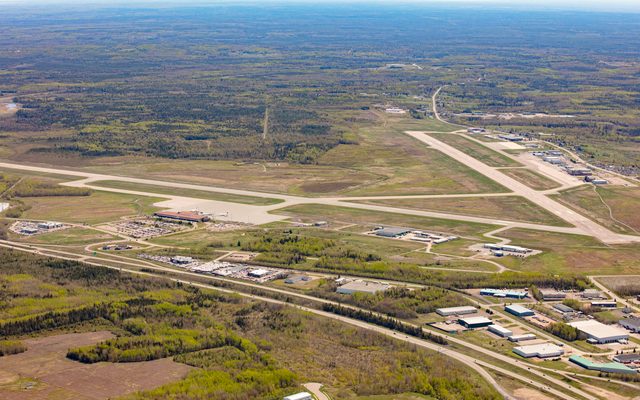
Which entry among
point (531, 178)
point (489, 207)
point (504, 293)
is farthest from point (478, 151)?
point (504, 293)

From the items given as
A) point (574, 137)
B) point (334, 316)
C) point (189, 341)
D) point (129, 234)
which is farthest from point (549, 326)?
point (574, 137)

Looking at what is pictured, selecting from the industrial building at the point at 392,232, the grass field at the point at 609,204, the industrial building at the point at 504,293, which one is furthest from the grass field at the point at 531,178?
the industrial building at the point at 504,293

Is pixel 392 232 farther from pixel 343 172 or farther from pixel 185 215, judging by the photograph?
pixel 343 172

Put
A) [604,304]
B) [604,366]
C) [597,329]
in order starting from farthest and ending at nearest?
1. [604,304]
2. [597,329]
3. [604,366]

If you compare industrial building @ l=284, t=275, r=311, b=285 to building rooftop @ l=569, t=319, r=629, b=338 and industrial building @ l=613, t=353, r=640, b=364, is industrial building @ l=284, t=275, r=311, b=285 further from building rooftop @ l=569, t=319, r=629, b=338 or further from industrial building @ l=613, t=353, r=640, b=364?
industrial building @ l=613, t=353, r=640, b=364

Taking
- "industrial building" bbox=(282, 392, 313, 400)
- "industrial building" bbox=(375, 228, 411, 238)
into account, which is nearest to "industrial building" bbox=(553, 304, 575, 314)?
"industrial building" bbox=(375, 228, 411, 238)

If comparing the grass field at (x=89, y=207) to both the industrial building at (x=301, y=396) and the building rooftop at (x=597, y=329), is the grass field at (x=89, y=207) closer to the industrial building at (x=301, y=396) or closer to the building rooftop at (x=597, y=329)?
the industrial building at (x=301, y=396)

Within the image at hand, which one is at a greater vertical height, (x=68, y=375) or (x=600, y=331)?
(x=68, y=375)
